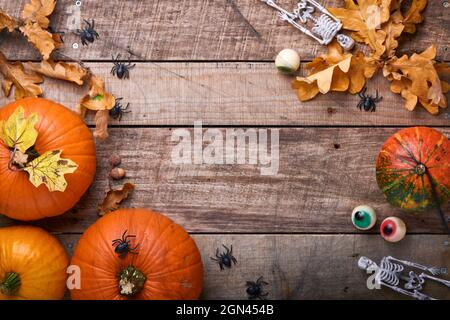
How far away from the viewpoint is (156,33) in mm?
1602

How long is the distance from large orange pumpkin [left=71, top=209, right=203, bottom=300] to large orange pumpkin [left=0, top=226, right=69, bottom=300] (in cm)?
5

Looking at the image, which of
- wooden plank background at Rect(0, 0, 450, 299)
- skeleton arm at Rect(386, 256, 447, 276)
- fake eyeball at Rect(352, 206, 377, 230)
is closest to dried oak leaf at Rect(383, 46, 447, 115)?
wooden plank background at Rect(0, 0, 450, 299)

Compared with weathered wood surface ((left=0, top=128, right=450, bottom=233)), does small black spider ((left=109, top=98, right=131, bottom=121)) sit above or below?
above

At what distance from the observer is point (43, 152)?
1.43 meters

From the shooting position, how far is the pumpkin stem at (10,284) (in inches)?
54.7

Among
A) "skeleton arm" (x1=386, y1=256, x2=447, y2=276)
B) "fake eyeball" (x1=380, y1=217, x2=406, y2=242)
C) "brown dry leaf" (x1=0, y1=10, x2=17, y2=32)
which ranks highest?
"brown dry leaf" (x1=0, y1=10, x2=17, y2=32)

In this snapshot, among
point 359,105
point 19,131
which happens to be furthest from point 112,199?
point 359,105

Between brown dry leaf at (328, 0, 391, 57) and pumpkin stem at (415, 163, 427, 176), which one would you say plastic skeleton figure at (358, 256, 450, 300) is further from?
brown dry leaf at (328, 0, 391, 57)

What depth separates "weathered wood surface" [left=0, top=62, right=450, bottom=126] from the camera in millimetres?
1599

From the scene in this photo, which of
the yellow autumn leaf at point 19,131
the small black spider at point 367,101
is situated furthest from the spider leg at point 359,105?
the yellow autumn leaf at point 19,131

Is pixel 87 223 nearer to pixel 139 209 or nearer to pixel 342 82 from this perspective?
pixel 139 209

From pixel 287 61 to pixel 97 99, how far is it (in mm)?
494

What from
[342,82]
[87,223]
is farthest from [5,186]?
[342,82]

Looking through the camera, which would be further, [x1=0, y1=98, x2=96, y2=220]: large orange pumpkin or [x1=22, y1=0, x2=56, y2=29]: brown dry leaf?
[x1=22, y1=0, x2=56, y2=29]: brown dry leaf
